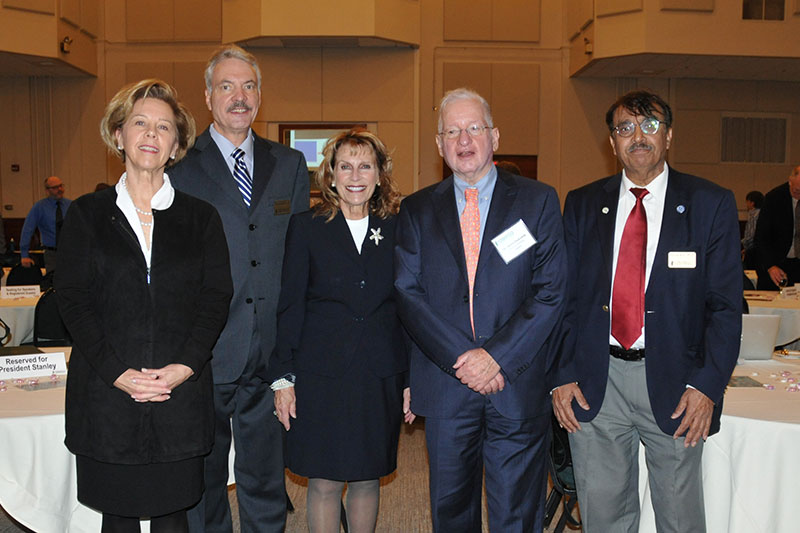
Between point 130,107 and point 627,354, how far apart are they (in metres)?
1.89

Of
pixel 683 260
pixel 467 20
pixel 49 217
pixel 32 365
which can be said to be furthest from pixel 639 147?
pixel 467 20

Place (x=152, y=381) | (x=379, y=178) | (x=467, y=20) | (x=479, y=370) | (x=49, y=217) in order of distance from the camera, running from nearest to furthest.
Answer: (x=152, y=381) → (x=479, y=370) → (x=379, y=178) → (x=49, y=217) → (x=467, y=20)

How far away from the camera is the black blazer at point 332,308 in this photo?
256 centimetres

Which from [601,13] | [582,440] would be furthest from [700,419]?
[601,13]

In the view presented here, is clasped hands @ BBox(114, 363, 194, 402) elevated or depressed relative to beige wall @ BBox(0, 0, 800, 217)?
depressed

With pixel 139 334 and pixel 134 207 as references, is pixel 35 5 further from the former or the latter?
pixel 139 334

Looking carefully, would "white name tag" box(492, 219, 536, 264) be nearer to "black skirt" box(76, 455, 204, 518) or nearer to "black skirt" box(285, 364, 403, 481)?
"black skirt" box(285, 364, 403, 481)

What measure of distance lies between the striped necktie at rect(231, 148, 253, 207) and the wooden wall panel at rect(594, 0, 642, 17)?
9.76 meters

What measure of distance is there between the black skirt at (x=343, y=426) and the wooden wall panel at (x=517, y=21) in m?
10.9

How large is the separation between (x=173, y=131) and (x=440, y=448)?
1431mm

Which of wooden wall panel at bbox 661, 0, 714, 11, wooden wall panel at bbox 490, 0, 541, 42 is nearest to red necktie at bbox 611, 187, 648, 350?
wooden wall panel at bbox 661, 0, 714, 11

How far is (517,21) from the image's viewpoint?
12.3 meters

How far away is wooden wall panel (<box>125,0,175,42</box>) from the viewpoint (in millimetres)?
12297

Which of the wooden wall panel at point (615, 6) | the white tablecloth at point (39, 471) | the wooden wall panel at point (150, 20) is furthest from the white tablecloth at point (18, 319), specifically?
the wooden wall panel at point (615, 6)
